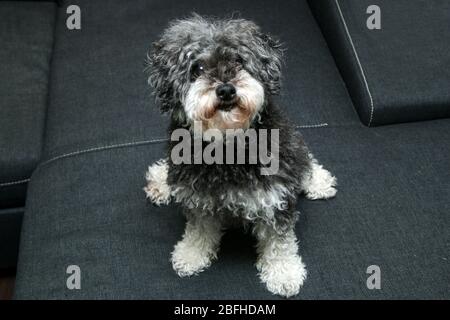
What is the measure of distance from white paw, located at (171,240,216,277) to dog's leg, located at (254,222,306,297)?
0.16m

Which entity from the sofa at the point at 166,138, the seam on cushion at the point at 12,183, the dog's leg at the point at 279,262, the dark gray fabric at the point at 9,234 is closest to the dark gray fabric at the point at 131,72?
the sofa at the point at 166,138

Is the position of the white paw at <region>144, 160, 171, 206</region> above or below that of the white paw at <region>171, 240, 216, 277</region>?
above

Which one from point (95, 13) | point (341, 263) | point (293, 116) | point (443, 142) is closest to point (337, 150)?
point (293, 116)

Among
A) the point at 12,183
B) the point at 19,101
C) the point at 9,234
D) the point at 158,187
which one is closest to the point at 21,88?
the point at 19,101

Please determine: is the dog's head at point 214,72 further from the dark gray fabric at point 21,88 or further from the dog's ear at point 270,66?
the dark gray fabric at point 21,88

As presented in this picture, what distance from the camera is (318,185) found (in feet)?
5.44

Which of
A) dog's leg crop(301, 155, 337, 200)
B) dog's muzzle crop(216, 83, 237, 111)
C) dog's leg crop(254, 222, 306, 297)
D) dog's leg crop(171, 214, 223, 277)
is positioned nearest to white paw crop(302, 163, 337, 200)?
dog's leg crop(301, 155, 337, 200)

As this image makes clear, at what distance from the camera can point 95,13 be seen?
248 centimetres

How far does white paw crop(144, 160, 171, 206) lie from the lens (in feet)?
5.60

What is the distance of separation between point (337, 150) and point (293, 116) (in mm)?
242

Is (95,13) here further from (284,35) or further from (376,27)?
(376,27)

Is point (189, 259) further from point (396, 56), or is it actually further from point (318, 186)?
point (396, 56)

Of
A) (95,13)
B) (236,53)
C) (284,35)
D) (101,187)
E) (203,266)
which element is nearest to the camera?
(236,53)

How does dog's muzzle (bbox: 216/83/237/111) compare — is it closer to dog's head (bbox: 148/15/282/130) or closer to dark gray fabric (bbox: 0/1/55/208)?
dog's head (bbox: 148/15/282/130)
